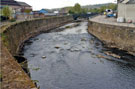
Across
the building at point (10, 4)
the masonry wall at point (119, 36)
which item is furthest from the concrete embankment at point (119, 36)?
the building at point (10, 4)

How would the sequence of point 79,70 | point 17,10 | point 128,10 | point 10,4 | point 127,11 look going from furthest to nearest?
point 10,4 < point 17,10 < point 127,11 < point 128,10 < point 79,70

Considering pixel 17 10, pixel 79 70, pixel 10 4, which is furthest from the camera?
pixel 10 4

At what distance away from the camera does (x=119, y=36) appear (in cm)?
4238

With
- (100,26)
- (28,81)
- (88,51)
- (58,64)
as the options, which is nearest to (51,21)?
(100,26)

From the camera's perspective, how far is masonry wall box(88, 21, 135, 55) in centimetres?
3781

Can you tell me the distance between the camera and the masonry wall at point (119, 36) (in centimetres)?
3781

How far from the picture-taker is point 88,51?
1528 inches

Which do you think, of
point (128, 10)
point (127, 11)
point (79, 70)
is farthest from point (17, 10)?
point (79, 70)

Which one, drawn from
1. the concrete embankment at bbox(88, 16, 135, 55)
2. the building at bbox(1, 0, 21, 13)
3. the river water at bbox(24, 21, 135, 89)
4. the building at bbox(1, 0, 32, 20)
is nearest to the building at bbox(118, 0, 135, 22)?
the concrete embankment at bbox(88, 16, 135, 55)

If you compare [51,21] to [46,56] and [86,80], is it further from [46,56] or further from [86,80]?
[86,80]

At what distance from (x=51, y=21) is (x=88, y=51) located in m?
62.0

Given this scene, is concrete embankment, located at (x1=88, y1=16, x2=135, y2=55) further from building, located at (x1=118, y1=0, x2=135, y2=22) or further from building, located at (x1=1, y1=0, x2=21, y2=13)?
building, located at (x1=1, y1=0, x2=21, y2=13)

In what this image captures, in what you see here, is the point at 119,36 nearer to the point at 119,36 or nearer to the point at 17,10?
the point at 119,36

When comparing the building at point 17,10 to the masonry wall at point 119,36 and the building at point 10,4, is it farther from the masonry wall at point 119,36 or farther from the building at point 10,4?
the masonry wall at point 119,36
